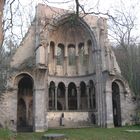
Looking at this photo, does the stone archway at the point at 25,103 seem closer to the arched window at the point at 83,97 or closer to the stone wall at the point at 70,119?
the stone wall at the point at 70,119

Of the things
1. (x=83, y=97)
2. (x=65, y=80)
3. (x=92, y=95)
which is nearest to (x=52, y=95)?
(x=65, y=80)

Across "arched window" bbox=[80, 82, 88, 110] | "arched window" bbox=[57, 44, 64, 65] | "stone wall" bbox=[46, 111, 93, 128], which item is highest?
"arched window" bbox=[57, 44, 64, 65]

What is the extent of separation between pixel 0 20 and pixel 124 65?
28686 mm

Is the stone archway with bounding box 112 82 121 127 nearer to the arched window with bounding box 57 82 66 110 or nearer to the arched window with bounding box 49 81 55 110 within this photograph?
the arched window with bounding box 57 82 66 110

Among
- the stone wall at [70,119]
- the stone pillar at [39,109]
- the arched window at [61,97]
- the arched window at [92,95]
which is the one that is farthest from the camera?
the arched window at [61,97]

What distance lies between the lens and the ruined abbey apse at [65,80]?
74.2 feet

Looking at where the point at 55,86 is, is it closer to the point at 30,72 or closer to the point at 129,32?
the point at 30,72

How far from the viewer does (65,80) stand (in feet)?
92.5

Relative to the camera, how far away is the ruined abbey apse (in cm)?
2261

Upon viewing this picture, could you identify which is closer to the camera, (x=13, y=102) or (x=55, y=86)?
(x=13, y=102)

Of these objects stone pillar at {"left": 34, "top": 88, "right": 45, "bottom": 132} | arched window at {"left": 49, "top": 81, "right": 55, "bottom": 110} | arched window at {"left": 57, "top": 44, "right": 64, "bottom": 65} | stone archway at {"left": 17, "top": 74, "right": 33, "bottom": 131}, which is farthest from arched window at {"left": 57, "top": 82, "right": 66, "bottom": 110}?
stone pillar at {"left": 34, "top": 88, "right": 45, "bottom": 132}

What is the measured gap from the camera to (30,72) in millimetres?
22969

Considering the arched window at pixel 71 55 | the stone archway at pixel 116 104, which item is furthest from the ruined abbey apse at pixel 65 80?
the arched window at pixel 71 55

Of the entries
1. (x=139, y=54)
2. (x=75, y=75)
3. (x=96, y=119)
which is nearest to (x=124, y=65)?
(x=139, y=54)
